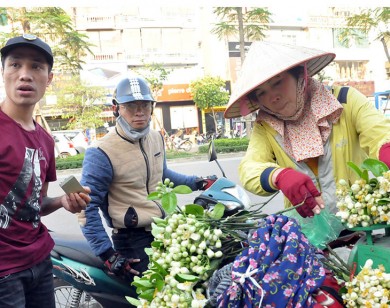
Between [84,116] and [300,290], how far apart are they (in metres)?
18.3

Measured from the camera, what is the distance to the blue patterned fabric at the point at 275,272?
102 centimetres

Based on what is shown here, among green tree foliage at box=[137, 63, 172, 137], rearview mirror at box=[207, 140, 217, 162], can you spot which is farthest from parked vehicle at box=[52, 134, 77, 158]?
rearview mirror at box=[207, 140, 217, 162]

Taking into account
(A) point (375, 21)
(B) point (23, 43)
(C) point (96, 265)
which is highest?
(A) point (375, 21)

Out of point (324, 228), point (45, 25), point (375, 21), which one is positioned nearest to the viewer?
Answer: point (324, 228)

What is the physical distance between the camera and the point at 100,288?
7.60 feet

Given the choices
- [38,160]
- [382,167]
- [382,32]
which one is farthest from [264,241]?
[382,32]

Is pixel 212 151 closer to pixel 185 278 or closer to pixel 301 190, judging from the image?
pixel 301 190

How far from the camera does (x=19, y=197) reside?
5.20 feet

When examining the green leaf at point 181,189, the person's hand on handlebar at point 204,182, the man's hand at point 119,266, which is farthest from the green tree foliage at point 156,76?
the green leaf at point 181,189

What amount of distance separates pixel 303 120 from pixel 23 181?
1087 millimetres

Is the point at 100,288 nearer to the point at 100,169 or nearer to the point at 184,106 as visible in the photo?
the point at 100,169

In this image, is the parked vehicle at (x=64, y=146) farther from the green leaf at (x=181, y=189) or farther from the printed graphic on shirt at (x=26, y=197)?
the green leaf at (x=181, y=189)

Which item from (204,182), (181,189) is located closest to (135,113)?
(204,182)

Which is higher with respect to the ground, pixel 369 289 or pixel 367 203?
pixel 367 203
